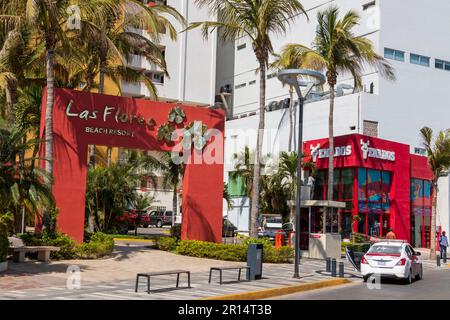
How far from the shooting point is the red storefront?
36.0m

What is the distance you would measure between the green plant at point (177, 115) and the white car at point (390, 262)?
389 inches

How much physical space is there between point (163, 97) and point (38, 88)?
33.5m

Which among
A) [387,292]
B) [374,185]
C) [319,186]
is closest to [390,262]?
[387,292]

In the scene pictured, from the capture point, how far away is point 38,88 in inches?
1075

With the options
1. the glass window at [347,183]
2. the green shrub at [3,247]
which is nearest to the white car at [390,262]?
the green shrub at [3,247]

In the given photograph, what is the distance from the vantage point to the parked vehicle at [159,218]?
179 ft

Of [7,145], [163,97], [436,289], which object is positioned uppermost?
[163,97]

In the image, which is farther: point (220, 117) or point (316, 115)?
point (316, 115)

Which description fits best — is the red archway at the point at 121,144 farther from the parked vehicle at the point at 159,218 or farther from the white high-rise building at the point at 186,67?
the white high-rise building at the point at 186,67

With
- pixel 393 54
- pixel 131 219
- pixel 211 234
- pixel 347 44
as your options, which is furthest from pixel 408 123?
pixel 211 234

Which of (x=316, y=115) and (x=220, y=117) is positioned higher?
(x=316, y=115)

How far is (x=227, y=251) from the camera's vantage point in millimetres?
23203

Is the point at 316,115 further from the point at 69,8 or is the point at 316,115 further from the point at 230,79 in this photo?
the point at 69,8
